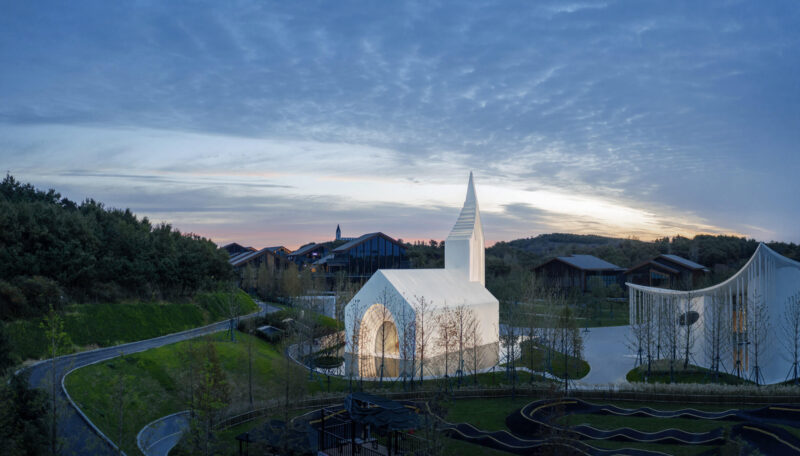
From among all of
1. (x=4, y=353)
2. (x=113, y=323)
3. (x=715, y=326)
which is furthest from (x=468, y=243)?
(x=4, y=353)

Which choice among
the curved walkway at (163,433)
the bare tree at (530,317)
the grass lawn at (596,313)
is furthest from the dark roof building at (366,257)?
the curved walkway at (163,433)

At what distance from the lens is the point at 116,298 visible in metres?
31.0

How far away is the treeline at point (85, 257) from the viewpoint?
2620cm

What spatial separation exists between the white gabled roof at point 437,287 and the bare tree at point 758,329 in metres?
14.2

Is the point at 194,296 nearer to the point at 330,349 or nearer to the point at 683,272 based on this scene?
the point at 330,349

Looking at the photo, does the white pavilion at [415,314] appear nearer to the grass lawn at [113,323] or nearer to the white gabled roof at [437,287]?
the white gabled roof at [437,287]

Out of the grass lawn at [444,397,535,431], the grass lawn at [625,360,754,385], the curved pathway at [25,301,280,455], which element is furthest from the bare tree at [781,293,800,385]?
the curved pathway at [25,301,280,455]

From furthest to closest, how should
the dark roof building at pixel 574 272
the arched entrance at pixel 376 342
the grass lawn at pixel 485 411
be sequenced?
the dark roof building at pixel 574 272
the arched entrance at pixel 376 342
the grass lawn at pixel 485 411

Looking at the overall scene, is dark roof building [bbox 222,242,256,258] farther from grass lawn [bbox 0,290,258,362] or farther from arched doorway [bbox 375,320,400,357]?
arched doorway [bbox 375,320,400,357]

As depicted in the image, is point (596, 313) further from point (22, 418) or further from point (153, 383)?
point (22, 418)

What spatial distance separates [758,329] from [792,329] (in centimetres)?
122

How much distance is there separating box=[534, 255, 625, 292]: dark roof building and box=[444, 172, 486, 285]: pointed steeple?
1094 inches

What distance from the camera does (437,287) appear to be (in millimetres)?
31859

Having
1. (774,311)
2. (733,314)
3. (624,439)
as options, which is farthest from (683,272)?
(624,439)
